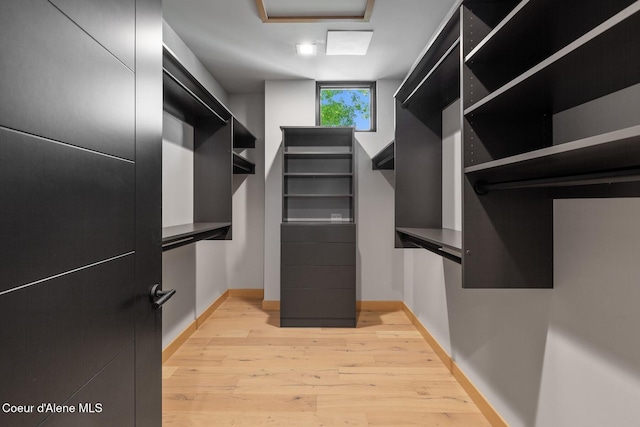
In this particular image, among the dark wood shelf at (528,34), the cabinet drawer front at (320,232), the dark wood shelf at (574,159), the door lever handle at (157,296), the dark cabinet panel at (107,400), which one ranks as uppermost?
the dark wood shelf at (528,34)

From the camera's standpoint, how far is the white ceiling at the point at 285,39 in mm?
2301

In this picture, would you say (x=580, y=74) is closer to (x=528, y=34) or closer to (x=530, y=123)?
(x=528, y=34)

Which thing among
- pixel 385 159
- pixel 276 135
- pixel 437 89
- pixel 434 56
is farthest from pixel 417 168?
pixel 276 135

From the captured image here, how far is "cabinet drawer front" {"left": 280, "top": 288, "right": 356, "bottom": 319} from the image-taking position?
3.20 metres

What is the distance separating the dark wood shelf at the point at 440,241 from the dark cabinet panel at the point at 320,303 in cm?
103

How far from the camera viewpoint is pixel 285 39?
2.73 metres

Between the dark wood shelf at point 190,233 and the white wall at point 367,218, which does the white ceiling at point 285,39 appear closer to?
the white wall at point 367,218

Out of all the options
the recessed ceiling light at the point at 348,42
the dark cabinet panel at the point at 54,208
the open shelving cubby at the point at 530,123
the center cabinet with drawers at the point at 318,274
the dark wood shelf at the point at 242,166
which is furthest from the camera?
the center cabinet with drawers at the point at 318,274

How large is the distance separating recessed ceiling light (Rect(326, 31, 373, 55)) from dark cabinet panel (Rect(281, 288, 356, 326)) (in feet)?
7.23

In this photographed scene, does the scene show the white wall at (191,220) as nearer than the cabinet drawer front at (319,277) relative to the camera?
Yes

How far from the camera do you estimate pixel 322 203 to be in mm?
3795

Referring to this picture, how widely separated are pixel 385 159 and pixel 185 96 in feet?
6.15

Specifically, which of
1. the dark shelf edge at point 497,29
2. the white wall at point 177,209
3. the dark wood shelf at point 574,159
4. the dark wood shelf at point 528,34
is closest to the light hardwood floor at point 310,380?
the white wall at point 177,209

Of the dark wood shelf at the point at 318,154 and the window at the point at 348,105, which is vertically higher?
the window at the point at 348,105
